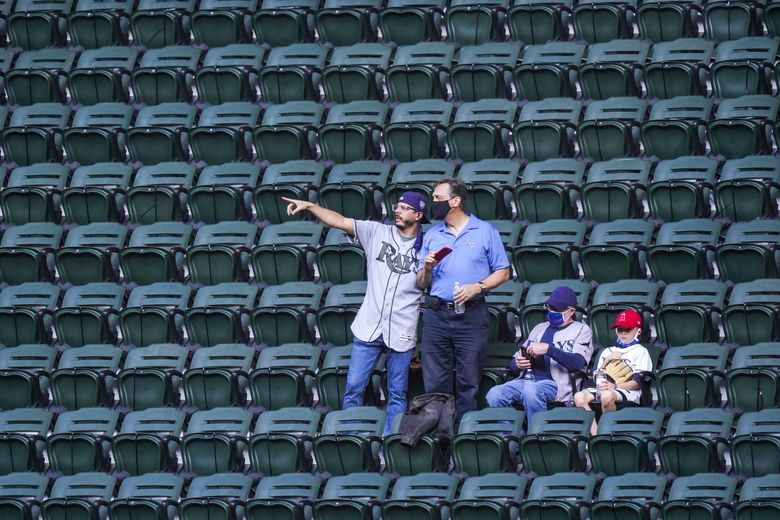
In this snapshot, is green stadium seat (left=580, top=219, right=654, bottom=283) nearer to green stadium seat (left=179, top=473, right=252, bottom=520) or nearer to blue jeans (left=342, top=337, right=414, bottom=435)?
blue jeans (left=342, top=337, right=414, bottom=435)

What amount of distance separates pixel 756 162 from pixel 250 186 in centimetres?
368

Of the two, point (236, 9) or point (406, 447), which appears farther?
point (236, 9)

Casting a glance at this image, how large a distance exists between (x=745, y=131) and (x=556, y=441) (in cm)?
338

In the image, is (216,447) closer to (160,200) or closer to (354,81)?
(160,200)

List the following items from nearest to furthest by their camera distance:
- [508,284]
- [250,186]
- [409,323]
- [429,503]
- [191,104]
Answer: [429,503], [409,323], [508,284], [250,186], [191,104]

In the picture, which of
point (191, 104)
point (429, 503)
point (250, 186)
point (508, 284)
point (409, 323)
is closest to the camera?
point (429, 503)

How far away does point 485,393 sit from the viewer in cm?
1145

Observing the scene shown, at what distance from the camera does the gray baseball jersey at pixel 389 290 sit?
11.3 metres

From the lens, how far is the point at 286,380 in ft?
38.4

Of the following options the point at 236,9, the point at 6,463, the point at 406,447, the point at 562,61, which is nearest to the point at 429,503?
the point at 406,447

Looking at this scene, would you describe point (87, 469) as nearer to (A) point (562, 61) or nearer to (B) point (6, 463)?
(B) point (6, 463)

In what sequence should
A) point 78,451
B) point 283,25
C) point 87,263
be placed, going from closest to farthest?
point 78,451, point 87,263, point 283,25

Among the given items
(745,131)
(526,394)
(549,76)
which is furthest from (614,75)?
(526,394)

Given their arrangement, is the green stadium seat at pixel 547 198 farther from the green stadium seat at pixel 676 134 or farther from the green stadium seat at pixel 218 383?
the green stadium seat at pixel 218 383
